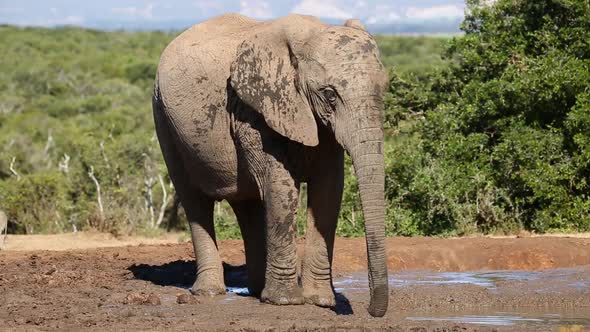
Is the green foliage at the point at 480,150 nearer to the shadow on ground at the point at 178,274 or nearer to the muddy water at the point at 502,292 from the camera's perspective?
the muddy water at the point at 502,292

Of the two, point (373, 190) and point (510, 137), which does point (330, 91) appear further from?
point (510, 137)

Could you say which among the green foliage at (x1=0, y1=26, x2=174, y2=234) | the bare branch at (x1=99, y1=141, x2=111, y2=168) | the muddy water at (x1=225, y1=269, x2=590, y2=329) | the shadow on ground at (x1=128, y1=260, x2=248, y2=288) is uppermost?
the muddy water at (x1=225, y1=269, x2=590, y2=329)

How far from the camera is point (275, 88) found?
833cm

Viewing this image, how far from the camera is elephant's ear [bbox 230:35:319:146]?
8.18 m

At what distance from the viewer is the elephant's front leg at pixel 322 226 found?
861 cm

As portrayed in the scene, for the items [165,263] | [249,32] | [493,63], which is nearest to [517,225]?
[493,63]

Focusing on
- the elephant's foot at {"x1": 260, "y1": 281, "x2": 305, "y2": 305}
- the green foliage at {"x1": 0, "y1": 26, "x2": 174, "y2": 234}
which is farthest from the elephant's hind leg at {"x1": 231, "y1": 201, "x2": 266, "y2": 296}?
the green foliage at {"x1": 0, "y1": 26, "x2": 174, "y2": 234}

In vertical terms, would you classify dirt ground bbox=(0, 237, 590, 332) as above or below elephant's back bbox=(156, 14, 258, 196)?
below

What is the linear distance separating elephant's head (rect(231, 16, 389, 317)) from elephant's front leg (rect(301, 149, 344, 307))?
545 millimetres

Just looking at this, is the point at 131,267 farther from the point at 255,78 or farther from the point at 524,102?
the point at 524,102

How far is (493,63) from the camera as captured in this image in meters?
15.9

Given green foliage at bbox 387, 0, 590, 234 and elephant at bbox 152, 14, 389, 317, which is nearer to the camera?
elephant at bbox 152, 14, 389, 317

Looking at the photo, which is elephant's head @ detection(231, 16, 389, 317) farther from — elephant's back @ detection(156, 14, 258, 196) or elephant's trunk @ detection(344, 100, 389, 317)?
elephant's back @ detection(156, 14, 258, 196)

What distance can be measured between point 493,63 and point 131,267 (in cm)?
664
